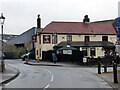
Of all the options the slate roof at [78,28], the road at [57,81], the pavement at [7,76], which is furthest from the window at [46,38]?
the road at [57,81]

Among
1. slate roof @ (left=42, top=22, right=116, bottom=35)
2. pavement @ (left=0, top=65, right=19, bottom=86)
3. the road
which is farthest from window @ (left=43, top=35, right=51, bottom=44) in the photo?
the road

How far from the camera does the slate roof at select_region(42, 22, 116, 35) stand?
151ft

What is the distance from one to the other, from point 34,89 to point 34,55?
38.4 metres

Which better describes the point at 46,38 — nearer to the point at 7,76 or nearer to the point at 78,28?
the point at 78,28

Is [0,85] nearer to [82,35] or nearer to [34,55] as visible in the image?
[82,35]

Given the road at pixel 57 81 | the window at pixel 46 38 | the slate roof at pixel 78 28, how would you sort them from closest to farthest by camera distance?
the road at pixel 57 81 < the window at pixel 46 38 < the slate roof at pixel 78 28

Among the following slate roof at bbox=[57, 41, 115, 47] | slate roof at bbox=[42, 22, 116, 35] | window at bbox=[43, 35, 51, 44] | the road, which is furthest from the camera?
slate roof at bbox=[42, 22, 116, 35]

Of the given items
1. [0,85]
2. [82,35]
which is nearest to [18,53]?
[82,35]

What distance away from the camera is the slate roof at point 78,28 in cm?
4594

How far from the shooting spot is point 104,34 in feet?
153

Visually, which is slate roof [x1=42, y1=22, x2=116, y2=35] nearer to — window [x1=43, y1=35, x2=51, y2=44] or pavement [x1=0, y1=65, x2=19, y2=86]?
window [x1=43, y1=35, x2=51, y2=44]

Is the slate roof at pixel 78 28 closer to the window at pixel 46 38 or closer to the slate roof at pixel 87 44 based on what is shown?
the window at pixel 46 38

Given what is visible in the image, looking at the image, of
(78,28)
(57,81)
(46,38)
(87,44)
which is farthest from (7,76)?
(78,28)

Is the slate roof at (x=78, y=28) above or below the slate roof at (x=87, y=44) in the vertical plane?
above
